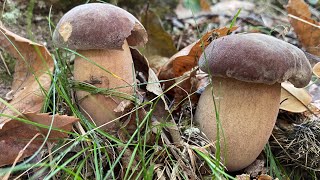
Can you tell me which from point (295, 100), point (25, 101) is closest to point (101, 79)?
point (25, 101)

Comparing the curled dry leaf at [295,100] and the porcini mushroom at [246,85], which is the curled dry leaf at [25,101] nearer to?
the porcini mushroom at [246,85]

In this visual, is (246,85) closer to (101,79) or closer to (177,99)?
(177,99)

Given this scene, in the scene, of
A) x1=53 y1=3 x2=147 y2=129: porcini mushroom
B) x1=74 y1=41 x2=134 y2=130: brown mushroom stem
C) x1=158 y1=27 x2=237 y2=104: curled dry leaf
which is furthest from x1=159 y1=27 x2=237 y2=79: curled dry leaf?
x1=74 y1=41 x2=134 y2=130: brown mushroom stem

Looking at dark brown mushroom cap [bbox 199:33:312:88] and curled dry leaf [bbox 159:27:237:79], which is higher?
dark brown mushroom cap [bbox 199:33:312:88]

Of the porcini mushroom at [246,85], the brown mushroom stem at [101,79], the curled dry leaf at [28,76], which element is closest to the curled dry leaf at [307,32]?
the porcini mushroom at [246,85]

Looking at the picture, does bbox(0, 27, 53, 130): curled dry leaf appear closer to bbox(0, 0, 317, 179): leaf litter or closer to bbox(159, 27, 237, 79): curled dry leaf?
bbox(0, 0, 317, 179): leaf litter

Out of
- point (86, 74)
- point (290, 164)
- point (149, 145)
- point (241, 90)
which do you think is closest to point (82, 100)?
point (86, 74)

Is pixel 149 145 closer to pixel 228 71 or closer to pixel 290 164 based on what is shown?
pixel 228 71
